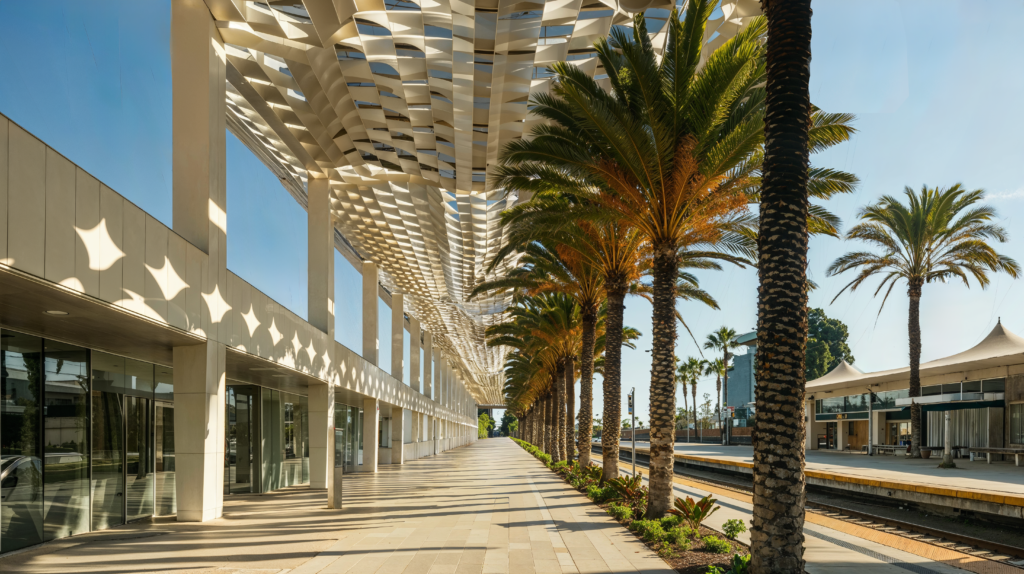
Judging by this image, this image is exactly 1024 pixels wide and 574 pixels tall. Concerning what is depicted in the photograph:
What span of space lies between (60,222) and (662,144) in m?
8.41

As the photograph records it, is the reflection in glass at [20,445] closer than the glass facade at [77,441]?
Yes

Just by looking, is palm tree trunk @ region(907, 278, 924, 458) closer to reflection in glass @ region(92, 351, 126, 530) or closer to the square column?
the square column

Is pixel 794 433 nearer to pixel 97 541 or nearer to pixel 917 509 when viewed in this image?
pixel 97 541

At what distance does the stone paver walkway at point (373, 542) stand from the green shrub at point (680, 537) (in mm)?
405

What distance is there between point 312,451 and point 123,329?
11.5 meters

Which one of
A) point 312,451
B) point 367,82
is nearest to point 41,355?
point 367,82

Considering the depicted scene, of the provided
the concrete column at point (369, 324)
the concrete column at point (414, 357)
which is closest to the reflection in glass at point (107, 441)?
the concrete column at point (369, 324)

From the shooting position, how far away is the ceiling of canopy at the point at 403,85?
504 inches

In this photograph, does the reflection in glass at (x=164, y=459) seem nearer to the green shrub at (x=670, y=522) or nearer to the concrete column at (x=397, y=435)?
the green shrub at (x=670, y=522)

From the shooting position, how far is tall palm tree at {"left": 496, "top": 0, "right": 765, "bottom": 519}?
1062 centimetres

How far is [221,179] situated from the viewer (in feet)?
43.1

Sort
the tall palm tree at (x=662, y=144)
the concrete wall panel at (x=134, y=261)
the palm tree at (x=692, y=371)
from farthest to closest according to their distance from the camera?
the palm tree at (x=692, y=371) → the tall palm tree at (x=662, y=144) → the concrete wall panel at (x=134, y=261)

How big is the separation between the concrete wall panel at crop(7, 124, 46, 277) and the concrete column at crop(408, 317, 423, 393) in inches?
1601

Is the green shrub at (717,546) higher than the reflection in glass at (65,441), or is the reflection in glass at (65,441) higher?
the reflection in glass at (65,441)
